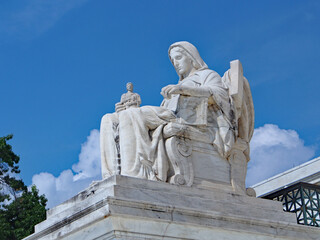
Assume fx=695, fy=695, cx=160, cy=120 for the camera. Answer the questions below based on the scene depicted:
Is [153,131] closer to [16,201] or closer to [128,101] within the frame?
[128,101]

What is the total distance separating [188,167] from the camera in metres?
10.8

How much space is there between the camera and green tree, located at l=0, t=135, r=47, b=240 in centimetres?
2215

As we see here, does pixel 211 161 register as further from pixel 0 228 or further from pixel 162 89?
pixel 0 228

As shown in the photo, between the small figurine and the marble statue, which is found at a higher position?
the small figurine

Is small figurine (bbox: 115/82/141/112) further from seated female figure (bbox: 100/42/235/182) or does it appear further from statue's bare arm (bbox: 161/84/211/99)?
statue's bare arm (bbox: 161/84/211/99)

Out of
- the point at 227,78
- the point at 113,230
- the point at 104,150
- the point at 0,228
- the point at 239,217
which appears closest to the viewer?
the point at 113,230

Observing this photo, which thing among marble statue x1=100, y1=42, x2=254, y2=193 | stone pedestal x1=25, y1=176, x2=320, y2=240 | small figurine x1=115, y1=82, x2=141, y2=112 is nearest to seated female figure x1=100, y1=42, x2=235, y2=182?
marble statue x1=100, y1=42, x2=254, y2=193

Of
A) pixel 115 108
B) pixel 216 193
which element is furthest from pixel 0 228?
pixel 216 193

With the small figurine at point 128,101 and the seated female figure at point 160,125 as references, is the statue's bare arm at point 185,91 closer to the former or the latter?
the seated female figure at point 160,125

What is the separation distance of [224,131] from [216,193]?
1.14 meters

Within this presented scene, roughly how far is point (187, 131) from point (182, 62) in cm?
179

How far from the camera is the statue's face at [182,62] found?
12297 mm

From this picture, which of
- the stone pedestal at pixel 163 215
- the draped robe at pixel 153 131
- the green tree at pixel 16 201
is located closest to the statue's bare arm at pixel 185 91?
the draped robe at pixel 153 131

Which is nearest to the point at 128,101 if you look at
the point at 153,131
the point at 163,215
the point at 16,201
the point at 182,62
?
the point at 153,131
